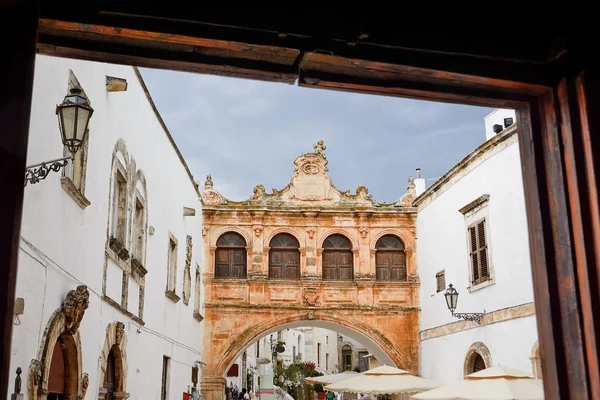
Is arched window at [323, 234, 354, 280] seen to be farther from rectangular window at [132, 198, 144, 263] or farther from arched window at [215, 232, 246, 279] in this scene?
rectangular window at [132, 198, 144, 263]

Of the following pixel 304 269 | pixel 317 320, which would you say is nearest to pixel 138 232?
pixel 304 269

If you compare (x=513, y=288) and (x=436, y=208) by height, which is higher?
(x=436, y=208)

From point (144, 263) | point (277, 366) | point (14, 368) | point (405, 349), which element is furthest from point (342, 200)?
point (277, 366)

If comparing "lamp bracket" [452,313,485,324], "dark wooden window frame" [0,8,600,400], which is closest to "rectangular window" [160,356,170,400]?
"lamp bracket" [452,313,485,324]

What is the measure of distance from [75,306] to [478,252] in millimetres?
10058

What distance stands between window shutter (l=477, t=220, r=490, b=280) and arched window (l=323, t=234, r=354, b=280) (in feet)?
18.0

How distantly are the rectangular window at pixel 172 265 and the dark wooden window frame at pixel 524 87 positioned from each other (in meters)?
12.6

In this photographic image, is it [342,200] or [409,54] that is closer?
[409,54]

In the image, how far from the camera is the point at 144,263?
12508 mm

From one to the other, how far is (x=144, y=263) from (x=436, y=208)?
9.11 m

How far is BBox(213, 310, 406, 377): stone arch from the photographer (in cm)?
1989

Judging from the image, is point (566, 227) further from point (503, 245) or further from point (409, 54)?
point (503, 245)

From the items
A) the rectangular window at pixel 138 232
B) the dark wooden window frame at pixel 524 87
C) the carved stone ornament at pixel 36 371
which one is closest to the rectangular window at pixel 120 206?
the rectangular window at pixel 138 232

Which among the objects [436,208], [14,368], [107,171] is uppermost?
[436,208]
